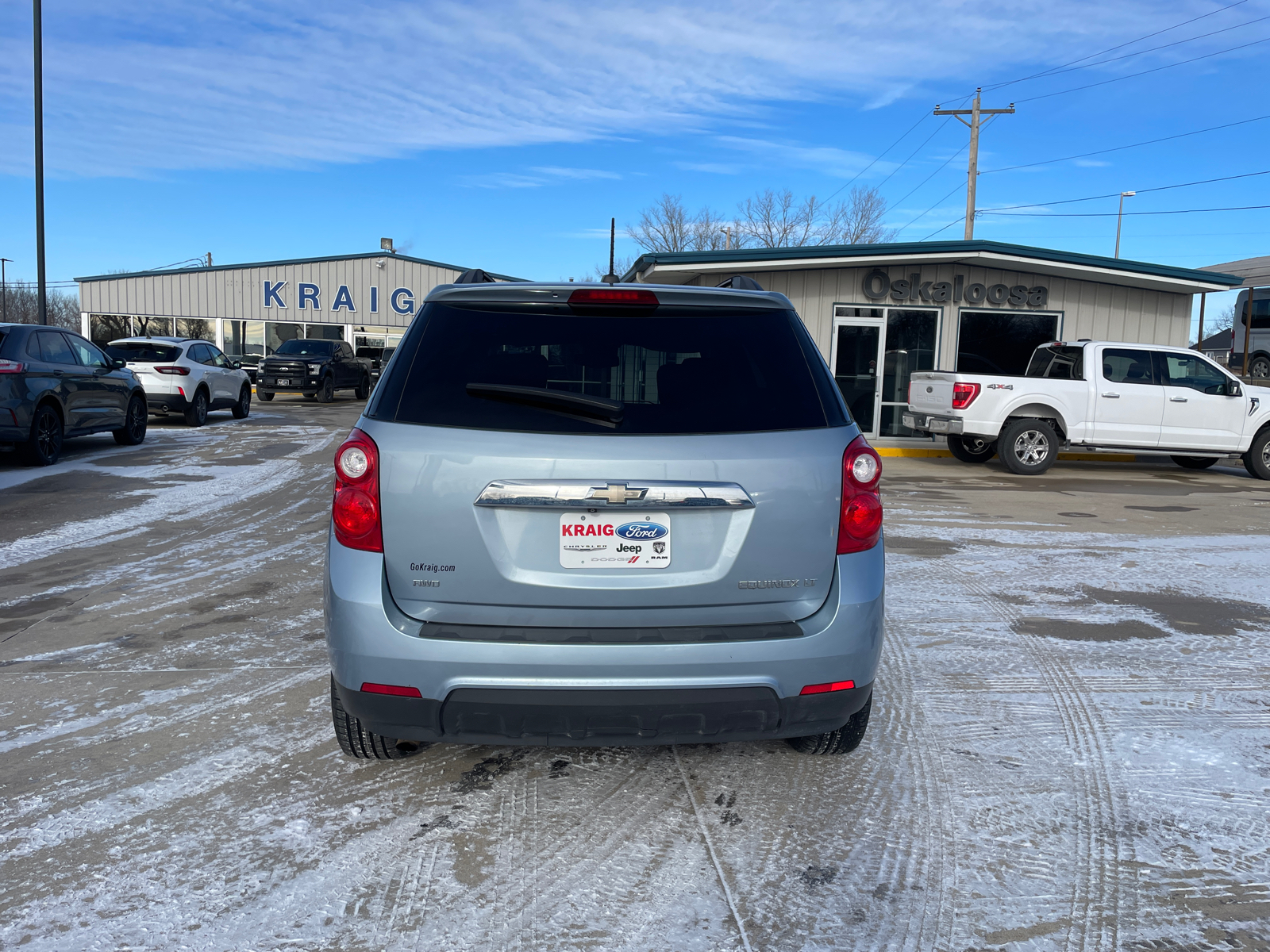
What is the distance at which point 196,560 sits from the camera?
6.95m

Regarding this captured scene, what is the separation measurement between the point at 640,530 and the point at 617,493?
131 millimetres

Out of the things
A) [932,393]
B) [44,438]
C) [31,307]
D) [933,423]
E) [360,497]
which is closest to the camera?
[360,497]

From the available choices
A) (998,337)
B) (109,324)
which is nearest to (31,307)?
(109,324)

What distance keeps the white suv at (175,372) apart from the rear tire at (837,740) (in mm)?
16416

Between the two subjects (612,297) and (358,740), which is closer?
(612,297)

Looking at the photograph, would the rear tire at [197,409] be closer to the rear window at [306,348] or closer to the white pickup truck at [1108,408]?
the rear window at [306,348]

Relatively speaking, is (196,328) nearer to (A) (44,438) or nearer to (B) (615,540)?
(A) (44,438)

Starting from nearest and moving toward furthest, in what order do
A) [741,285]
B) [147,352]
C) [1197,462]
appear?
[741,285] → [1197,462] → [147,352]

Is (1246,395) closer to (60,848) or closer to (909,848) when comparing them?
(909,848)

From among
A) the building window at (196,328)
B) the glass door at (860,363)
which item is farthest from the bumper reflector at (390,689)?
the building window at (196,328)

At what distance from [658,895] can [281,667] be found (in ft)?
8.55

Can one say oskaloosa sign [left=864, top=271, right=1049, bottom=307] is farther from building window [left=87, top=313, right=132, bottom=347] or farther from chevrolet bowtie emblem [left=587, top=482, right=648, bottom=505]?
building window [left=87, top=313, right=132, bottom=347]

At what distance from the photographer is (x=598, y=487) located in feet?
9.07

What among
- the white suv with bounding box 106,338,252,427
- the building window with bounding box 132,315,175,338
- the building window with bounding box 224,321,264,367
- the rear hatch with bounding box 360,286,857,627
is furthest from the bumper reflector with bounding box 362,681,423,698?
the building window with bounding box 132,315,175,338
